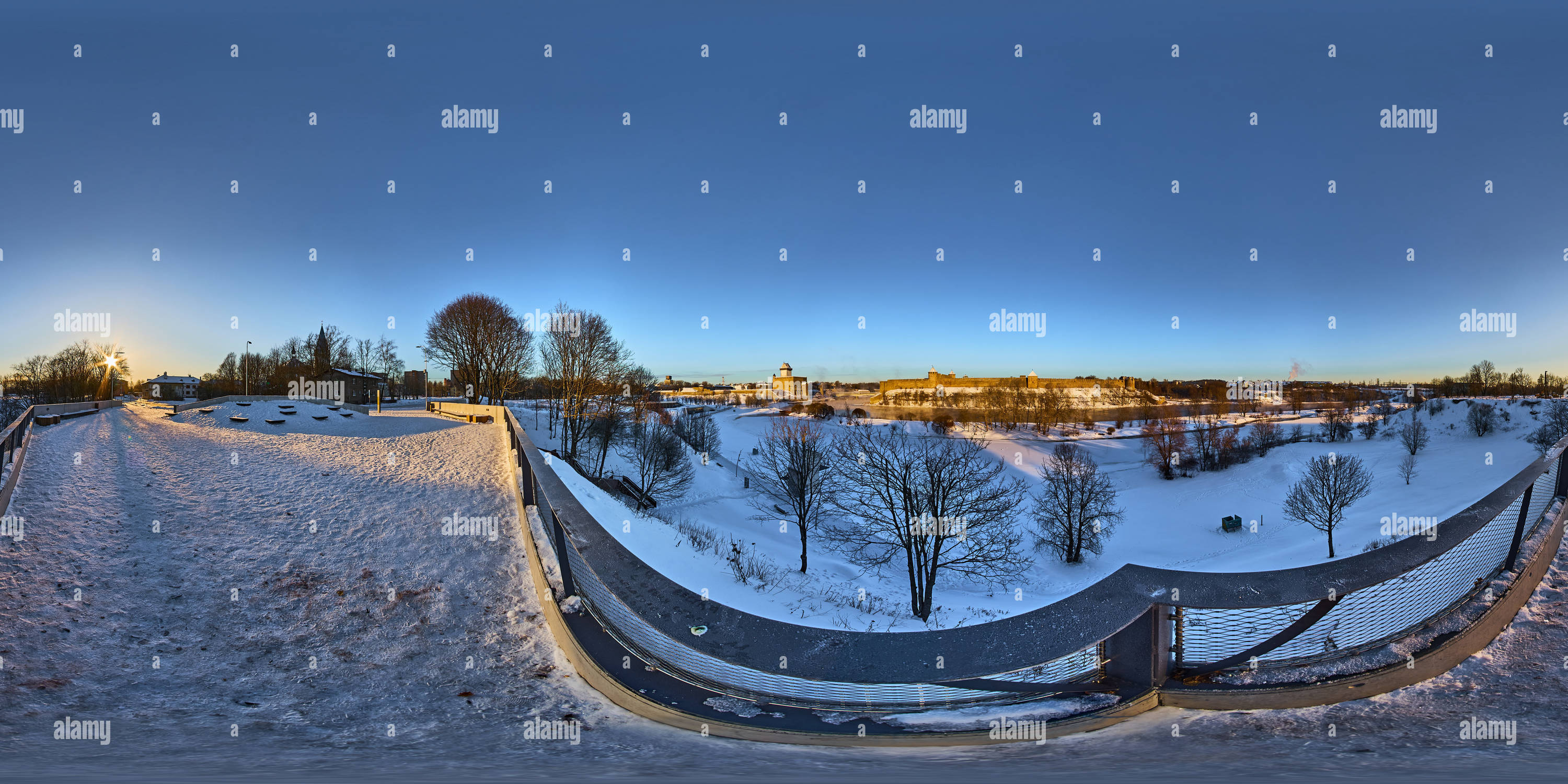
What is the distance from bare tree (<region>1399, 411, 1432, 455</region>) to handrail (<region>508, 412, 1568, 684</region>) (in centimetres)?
5537

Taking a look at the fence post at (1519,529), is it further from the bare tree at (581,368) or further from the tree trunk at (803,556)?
the bare tree at (581,368)

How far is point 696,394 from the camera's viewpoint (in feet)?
499

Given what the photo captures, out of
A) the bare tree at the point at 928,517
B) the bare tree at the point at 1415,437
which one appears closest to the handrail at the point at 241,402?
the bare tree at the point at 928,517

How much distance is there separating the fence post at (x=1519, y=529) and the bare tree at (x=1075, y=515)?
2184 cm

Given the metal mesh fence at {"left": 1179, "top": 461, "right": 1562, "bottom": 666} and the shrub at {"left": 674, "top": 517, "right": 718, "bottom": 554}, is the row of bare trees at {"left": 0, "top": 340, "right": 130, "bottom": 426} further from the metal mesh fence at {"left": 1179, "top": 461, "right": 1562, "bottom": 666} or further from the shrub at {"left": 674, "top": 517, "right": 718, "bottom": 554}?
the metal mesh fence at {"left": 1179, "top": 461, "right": 1562, "bottom": 666}

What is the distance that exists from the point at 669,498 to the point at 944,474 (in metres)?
14.4

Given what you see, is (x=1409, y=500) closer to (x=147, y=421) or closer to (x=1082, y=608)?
(x=1082, y=608)

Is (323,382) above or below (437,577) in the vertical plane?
above

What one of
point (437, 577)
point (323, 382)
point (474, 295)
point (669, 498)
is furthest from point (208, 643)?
point (323, 382)

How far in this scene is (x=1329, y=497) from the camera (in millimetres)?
24516

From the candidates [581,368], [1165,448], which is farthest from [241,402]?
[1165,448]

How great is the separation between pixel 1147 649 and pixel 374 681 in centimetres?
638

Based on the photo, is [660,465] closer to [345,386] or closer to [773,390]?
[345,386]

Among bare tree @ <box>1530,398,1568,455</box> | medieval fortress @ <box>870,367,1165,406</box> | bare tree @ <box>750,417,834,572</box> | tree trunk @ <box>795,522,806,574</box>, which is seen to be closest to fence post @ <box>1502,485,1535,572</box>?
tree trunk @ <box>795,522,806,574</box>
